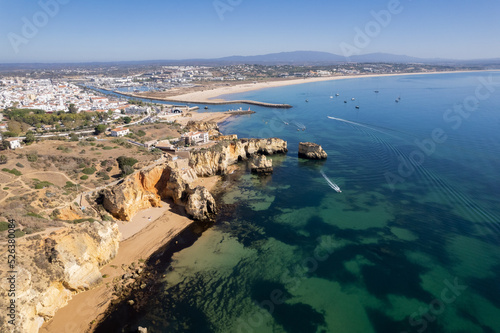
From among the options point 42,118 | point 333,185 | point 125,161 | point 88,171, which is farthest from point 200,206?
point 42,118

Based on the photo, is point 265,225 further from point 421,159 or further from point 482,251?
point 421,159

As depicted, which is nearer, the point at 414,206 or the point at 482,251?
the point at 482,251

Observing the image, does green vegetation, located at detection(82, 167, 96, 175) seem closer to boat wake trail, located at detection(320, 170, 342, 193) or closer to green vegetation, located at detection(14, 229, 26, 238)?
green vegetation, located at detection(14, 229, 26, 238)

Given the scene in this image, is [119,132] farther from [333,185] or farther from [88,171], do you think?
[333,185]

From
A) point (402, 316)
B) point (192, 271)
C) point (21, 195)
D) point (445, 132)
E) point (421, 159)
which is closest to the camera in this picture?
point (402, 316)

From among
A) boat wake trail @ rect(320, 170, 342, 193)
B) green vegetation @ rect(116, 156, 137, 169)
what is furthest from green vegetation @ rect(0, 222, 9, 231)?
boat wake trail @ rect(320, 170, 342, 193)

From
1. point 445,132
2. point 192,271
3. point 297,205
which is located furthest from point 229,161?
point 445,132
